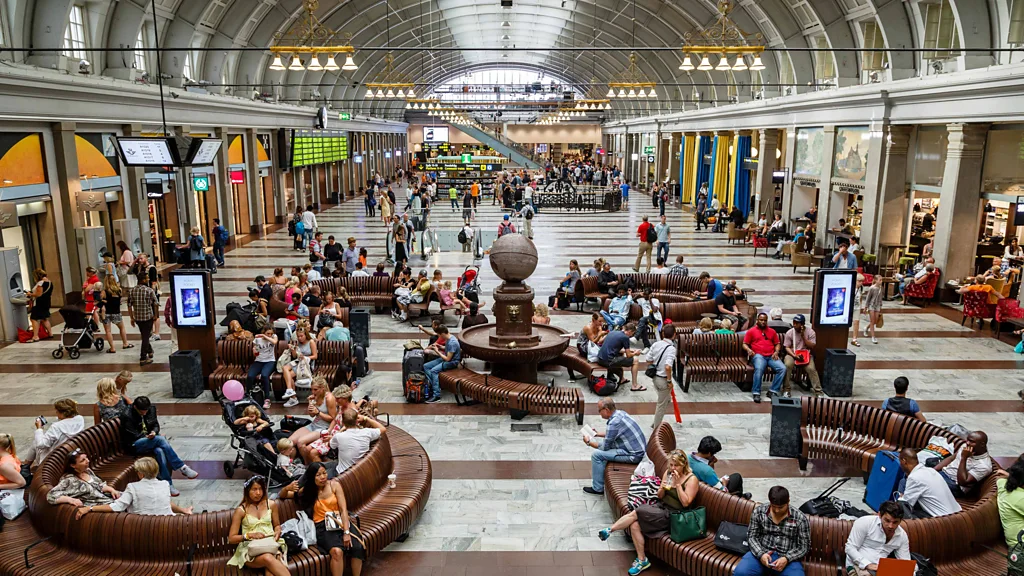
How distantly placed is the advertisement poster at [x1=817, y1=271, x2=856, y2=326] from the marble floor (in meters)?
1.18

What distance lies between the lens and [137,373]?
39.4 ft

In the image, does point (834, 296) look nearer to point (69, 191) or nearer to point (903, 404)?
point (903, 404)

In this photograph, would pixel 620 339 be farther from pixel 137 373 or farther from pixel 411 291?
pixel 137 373

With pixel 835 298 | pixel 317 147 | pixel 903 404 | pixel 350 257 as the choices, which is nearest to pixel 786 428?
pixel 903 404

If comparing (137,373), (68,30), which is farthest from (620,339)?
(68,30)

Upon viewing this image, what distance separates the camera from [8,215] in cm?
1412

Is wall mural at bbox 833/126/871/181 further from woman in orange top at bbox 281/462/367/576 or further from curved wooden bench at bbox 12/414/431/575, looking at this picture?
woman in orange top at bbox 281/462/367/576

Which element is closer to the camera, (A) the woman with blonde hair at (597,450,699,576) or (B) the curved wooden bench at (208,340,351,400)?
(A) the woman with blonde hair at (597,450,699,576)

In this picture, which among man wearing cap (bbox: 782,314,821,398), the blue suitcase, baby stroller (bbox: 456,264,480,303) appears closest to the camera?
the blue suitcase

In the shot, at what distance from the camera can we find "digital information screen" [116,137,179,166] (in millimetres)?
16844

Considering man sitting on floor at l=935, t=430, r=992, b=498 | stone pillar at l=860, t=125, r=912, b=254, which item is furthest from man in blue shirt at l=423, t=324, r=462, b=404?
stone pillar at l=860, t=125, r=912, b=254

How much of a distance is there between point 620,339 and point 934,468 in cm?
465

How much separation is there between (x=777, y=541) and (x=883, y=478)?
210 centimetres

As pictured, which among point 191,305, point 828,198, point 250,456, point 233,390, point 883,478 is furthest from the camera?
point 828,198
